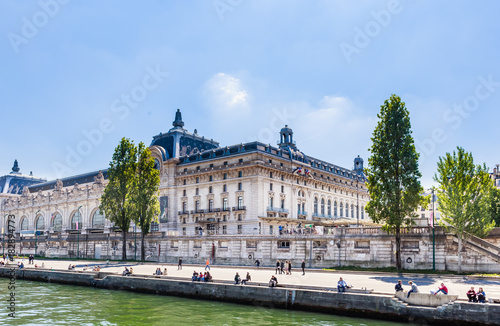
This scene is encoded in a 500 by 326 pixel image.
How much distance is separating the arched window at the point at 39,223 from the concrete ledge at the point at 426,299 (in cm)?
11416

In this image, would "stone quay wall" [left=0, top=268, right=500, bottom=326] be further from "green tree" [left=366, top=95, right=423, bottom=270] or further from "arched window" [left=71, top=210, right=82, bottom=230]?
"arched window" [left=71, top=210, right=82, bottom=230]

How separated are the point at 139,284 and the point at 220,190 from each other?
42.5 meters

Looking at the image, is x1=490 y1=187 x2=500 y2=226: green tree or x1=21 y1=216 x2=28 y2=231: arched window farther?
x1=21 y1=216 x2=28 y2=231: arched window

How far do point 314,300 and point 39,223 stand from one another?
366 ft

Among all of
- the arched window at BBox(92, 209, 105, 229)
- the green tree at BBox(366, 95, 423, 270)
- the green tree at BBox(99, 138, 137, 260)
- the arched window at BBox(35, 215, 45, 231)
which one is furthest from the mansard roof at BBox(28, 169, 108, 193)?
the green tree at BBox(366, 95, 423, 270)

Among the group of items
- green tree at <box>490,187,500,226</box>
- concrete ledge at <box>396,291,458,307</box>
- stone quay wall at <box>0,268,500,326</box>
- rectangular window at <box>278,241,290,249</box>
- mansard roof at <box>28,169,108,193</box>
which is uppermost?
mansard roof at <box>28,169,108,193</box>

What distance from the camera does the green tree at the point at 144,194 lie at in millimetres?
66750

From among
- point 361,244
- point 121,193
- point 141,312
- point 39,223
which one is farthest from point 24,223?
point 141,312

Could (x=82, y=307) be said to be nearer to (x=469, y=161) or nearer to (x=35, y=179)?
A: (x=469, y=161)

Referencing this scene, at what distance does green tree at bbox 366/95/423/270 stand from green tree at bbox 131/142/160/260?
108 ft

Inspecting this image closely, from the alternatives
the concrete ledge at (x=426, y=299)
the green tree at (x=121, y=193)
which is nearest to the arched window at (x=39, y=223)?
the green tree at (x=121, y=193)

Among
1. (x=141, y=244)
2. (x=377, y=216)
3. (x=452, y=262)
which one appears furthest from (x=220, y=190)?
(x=452, y=262)

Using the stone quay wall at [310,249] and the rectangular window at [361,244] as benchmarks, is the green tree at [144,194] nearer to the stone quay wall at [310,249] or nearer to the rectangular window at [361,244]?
the stone quay wall at [310,249]

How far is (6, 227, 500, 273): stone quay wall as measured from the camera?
44250mm
